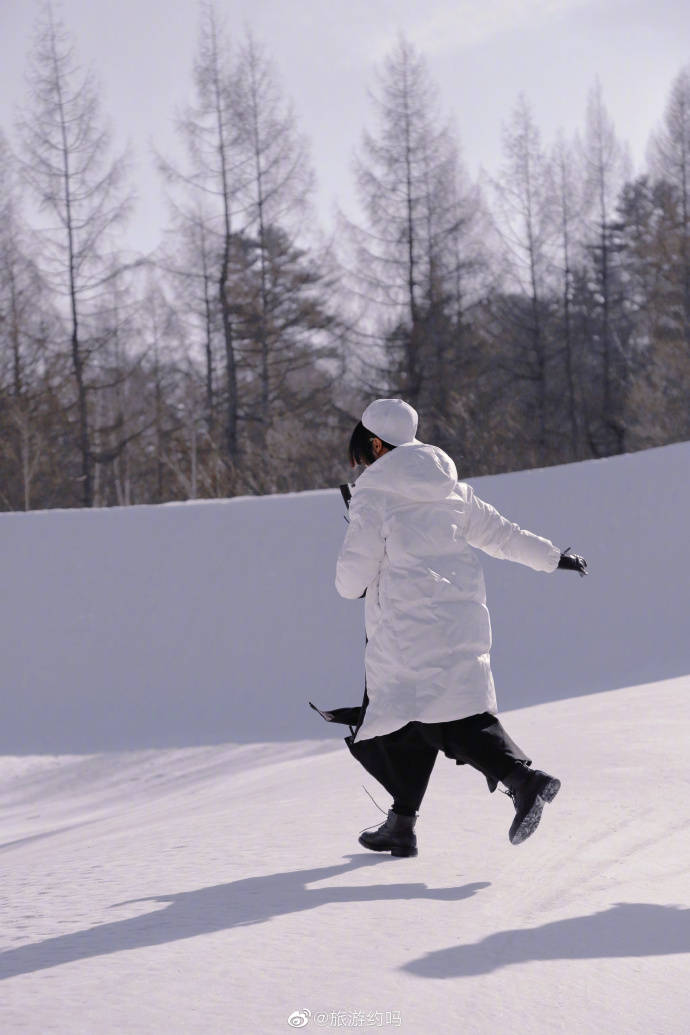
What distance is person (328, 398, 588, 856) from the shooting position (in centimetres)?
274

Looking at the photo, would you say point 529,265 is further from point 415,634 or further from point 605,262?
point 415,634

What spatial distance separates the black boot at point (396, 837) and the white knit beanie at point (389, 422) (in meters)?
0.95

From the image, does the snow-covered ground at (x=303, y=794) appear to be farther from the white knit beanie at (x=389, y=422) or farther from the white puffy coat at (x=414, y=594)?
the white knit beanie at (x=389, y=422)

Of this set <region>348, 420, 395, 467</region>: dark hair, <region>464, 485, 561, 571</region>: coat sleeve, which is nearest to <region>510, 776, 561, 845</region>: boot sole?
<region>464, 485, 561, 571</region>: coat sleeve

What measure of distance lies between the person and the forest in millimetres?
13992

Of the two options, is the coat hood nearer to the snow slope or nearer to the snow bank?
the snow slope

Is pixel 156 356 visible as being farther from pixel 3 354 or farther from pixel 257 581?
pixel 257 581

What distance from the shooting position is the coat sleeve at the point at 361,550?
9.01 ft

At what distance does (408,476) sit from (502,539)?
0.36m

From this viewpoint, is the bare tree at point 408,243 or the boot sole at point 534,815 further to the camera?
the bare tree at point 408,243

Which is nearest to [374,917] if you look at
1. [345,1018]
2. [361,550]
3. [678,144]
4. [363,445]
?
[345,1018]

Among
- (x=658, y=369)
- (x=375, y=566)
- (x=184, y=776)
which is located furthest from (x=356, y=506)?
(x=658, y=369)

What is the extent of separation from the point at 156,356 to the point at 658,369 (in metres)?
13.4

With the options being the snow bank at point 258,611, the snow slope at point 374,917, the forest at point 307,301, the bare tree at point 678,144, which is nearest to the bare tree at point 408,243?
the forest at point 307,301
